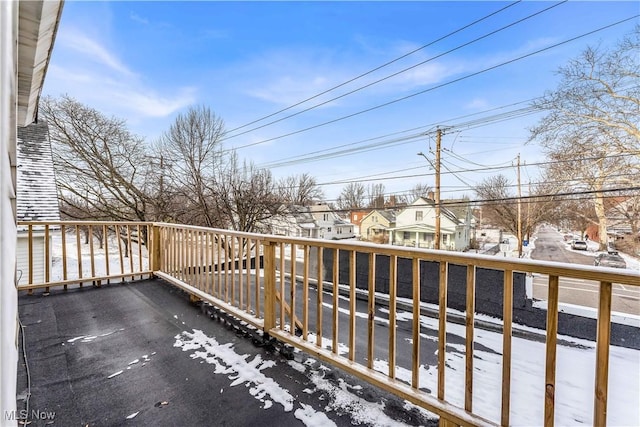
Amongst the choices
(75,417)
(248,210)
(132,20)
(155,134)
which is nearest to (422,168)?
(248,210)

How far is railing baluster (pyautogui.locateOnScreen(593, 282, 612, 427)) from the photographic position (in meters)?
0.95

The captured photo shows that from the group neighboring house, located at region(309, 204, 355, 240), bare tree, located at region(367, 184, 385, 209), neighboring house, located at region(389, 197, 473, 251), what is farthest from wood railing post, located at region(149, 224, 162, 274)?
bare tree, located at region(367, 184, 385, 209)

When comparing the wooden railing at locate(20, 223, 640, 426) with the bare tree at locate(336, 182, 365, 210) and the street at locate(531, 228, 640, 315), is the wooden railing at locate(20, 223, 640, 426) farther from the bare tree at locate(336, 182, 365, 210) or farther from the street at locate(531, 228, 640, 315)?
the bare tree at locate(336, 182, 365, 210)

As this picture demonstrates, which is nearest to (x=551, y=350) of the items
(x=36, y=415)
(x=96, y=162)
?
(x=36, y=415)

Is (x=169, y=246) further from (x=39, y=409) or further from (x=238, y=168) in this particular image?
(x=238, y=168)

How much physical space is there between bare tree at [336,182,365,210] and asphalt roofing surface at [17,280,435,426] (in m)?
22.5

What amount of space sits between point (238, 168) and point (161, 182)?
3.52 meters

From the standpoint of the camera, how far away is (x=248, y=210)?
13.8 meters

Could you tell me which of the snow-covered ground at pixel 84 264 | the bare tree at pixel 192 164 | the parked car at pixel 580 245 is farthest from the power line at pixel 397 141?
the parked car at pixel 580 245

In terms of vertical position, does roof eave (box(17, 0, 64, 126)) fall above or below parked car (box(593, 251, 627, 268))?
above

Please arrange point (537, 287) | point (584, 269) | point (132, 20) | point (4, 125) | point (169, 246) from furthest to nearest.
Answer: point (537, 287)
point (132, 20)
point (169, 246)
point (584, 269)
point (4, 125)

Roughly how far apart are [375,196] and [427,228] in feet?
19.1

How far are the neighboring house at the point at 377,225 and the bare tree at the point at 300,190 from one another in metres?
10.1

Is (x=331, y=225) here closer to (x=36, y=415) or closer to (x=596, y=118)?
(x=596, y=118)
